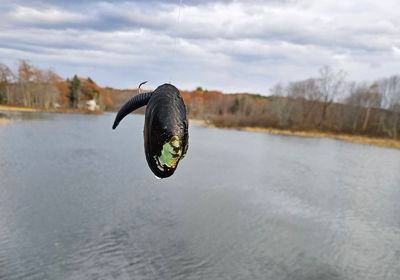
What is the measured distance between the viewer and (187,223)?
11.6 meters

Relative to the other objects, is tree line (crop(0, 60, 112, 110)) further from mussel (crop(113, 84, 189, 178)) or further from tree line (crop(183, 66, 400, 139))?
mussel (crop(113, 84, 189, 178))

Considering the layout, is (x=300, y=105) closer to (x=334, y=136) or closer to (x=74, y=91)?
(x=334, y=136)

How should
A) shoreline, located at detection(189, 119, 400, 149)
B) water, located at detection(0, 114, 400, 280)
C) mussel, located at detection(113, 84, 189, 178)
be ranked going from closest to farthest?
mussel, located at detection(113, 84, 189, 178) < water, located at detection(0, 114, 400, 280) < shoreline, located at detection(189, 119, 400, 149)

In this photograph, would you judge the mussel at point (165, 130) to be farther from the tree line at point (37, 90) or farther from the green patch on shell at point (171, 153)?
the tree line at point (37, 90)

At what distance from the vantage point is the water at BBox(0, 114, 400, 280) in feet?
28.8

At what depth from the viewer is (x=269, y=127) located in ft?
229

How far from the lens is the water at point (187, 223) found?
8773 mm

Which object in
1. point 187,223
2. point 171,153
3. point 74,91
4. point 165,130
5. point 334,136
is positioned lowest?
point 334,136

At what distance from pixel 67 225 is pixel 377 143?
52498 millimetres

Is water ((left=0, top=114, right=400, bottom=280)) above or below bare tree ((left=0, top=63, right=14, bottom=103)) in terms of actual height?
below

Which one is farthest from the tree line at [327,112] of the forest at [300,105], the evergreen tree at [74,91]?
the evergreen tree at [74,91]

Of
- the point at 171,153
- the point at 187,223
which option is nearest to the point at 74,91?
the point at 187,223

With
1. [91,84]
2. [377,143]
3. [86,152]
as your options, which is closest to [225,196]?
[86,152]

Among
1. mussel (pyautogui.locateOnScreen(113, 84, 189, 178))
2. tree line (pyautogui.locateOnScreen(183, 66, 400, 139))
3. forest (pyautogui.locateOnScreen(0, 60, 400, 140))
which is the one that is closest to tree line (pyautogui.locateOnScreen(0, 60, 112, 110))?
forest (pyautogui.locateOnScreen(0, 60, 400, 140))
